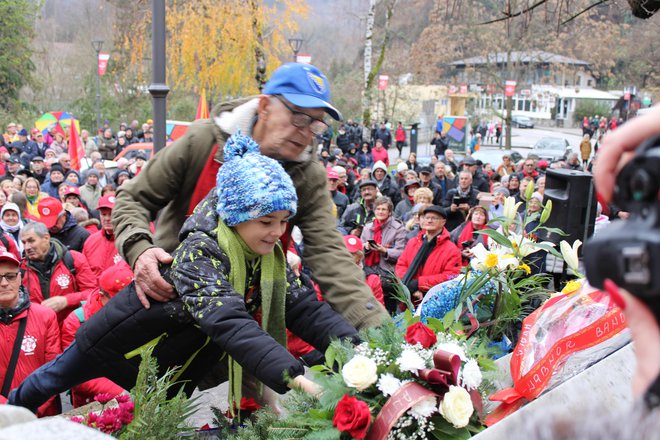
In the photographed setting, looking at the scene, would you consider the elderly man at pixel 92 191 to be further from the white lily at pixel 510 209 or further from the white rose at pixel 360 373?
the white rose at pixel 360 373

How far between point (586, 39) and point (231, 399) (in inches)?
1380

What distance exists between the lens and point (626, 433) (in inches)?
33.8

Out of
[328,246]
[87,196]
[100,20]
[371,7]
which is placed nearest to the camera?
[328,246]

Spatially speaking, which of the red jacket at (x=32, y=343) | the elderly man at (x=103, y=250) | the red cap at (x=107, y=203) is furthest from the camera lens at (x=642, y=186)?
the red cap at (x=107, y=203)

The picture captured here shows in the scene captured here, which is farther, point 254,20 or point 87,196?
point 254,20

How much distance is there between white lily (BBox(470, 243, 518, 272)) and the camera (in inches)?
137

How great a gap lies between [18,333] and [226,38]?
1956 cm

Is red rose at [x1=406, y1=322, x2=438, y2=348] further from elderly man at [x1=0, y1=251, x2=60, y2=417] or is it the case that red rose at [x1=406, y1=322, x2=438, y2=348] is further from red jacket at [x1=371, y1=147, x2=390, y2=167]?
red jacket at [x1=371, y1=147, x2=390, y2=167]

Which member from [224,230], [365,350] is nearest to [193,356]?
[224,230]

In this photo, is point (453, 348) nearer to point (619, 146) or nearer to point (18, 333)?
point (619, 146)

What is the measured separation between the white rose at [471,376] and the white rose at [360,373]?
0.98 feet

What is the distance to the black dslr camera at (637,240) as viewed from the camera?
0.87 metres

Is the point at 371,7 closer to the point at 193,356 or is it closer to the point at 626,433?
the point at 193,356

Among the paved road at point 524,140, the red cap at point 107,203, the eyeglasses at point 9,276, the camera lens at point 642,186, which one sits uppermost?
the camera lens at point 642,186
